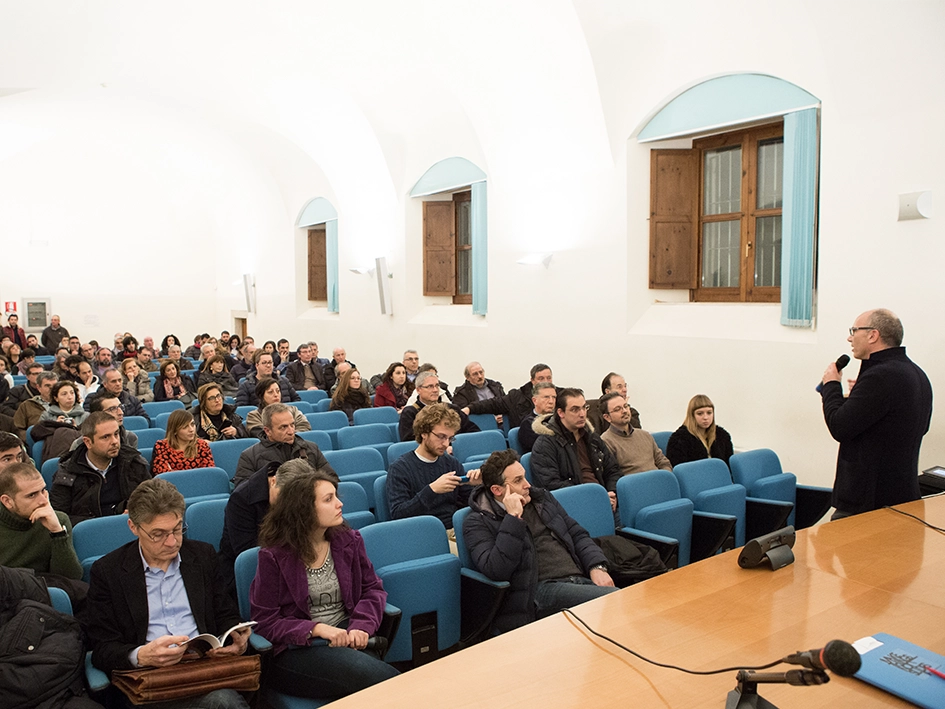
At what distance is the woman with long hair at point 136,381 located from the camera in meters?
9.39

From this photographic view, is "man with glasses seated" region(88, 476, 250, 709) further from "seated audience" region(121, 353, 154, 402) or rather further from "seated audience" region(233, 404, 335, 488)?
"seated audience" region(121, 353, 154, 402)

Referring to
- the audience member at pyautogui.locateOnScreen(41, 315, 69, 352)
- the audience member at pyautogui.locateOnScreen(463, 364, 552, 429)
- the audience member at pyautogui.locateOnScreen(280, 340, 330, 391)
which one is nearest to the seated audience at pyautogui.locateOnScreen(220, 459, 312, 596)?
the audience member at pyautogui.locateOnScreen(463, 364, 552, 429)

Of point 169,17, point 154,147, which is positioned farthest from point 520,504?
point 154,147

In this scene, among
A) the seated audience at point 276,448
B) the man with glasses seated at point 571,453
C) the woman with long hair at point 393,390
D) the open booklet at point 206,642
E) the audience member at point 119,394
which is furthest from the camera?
the woman with long hair at point 393,390

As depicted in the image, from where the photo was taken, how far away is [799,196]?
22.6 ft

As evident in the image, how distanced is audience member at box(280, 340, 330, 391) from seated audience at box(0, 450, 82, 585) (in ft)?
23.4

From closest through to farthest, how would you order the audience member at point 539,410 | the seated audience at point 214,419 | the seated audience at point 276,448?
the seated audience at point 276,448 < the audience member at point 539,410 < the seated audience at point 214,419

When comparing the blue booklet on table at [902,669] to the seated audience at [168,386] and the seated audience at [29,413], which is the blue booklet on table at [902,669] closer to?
the seated audience at [29,413]

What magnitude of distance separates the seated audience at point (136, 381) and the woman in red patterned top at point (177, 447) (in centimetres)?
435

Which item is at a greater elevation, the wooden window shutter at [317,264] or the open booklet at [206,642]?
the wooden window shutter at [317,264]

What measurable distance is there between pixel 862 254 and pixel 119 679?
583 cm

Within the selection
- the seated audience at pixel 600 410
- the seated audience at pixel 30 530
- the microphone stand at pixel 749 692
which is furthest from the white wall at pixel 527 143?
the seated audience at pixel 30 530

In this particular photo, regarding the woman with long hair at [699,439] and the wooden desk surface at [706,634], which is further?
the woman with long hair at [699,439]

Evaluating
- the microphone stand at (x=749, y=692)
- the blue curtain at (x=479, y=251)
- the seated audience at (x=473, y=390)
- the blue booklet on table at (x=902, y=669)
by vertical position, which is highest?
the blue curtain at (x=479, y=251)
